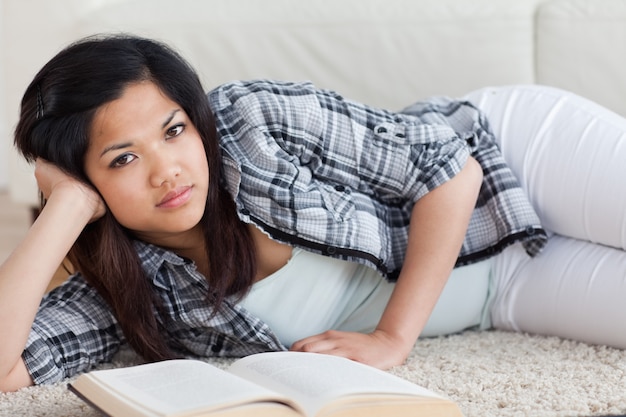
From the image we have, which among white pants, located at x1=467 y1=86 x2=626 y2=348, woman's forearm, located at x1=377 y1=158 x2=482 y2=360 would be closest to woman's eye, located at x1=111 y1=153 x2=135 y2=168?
woman's forearm, located at x1=377 y1=158 x2=482 y2=360

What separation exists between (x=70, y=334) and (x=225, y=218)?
0.88 ft

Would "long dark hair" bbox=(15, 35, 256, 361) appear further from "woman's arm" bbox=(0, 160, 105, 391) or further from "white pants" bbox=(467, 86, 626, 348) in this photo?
"white pants" bbox=(467, 86, 626, 348)

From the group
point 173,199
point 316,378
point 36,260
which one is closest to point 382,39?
point 173,199

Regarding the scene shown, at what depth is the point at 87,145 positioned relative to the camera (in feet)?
3.85

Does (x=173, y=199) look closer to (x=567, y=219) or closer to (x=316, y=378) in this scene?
(x=316, y=378)

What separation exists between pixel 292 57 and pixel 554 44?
1.81ft

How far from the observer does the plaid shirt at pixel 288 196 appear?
128 cm

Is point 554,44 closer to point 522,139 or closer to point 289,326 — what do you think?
point 522,139

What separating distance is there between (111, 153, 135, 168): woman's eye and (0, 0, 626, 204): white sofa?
2.82 feet

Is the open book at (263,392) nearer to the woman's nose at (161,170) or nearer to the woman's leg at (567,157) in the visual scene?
the woman's nose at (161,170)

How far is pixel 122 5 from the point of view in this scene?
6.59 ft

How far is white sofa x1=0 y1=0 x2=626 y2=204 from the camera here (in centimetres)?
188

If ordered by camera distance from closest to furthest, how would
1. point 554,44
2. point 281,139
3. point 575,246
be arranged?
point 281,139 < point 575,246 < point 554,44

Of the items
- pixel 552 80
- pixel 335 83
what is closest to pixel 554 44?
pixel 552 80
